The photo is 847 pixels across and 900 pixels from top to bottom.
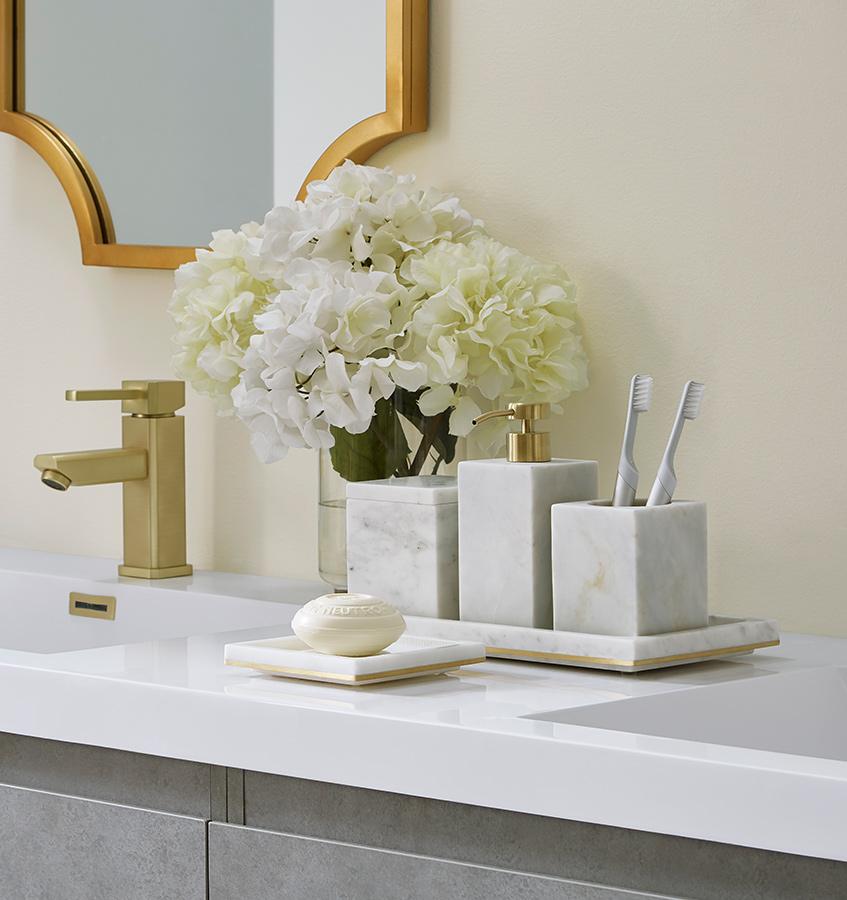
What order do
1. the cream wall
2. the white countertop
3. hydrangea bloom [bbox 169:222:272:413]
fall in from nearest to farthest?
the white countertop
the cream wall
hydrangea bloom [bbox 169:222:272:413]

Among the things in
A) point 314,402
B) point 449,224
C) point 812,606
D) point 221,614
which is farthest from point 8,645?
point 812,606

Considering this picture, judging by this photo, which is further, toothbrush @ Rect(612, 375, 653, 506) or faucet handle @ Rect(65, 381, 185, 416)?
faucet handle @ Rect(65, 381, 185, 416)

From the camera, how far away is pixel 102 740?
91cm

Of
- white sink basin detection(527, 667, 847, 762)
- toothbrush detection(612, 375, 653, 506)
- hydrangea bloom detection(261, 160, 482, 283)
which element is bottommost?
white sink basin detection(527, 667, 847, 762)

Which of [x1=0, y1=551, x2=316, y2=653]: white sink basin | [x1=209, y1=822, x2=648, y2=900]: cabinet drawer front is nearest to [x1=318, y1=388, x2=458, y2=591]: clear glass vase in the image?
[x1=0, y1=551, x2=316, y2=653]: white sink basin

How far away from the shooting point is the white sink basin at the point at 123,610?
1323 mm

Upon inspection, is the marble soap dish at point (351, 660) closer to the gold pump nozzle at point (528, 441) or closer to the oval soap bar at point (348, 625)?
the oval soap bar at point (348, 625)

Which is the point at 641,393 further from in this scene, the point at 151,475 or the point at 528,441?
the point at 151,475

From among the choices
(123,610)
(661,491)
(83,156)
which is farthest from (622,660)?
(83,156)

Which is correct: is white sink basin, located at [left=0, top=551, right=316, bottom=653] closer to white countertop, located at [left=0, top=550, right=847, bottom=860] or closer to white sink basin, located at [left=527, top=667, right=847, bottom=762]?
white countertop, located at [left=0, top=550, right=847, bottom=860]

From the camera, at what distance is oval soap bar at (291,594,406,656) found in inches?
35.6

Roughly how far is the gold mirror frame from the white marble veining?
43 cm

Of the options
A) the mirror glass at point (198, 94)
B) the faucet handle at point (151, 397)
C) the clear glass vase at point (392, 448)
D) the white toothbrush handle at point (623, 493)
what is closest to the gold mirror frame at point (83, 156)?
the mirror glass at point (198, 94)

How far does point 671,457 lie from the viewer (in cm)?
99
